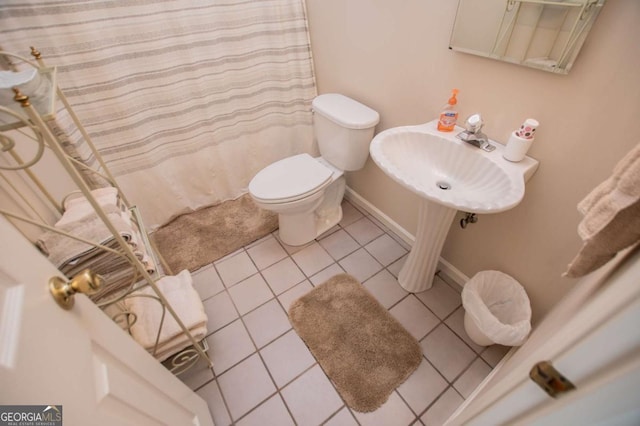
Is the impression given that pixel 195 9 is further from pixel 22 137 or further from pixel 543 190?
pixel 543 190

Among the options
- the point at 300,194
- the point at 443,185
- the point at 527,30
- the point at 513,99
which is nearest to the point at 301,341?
the point at 300,194

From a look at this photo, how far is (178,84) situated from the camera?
1.61 meters

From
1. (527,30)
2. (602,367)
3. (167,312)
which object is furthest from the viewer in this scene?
(167,312)

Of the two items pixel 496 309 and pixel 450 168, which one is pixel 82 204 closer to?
pixel 450 168

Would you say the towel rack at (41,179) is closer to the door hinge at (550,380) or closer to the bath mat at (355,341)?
the bath mat at (355,341)

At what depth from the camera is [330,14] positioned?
1.62m

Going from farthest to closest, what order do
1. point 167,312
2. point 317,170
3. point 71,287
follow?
point 317,170
point 167,312
point 71,287

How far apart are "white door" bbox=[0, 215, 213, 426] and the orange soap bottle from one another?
4.30 ft

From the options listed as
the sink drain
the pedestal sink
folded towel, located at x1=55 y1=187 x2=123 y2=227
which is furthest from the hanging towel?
folded towel, located at x1=55 y1=187 x2=123 y2=227

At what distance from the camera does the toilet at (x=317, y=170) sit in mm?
1540

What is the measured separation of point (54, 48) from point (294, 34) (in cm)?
122

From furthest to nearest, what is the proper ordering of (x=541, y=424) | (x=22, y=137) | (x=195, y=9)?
(x=195, y=9), (x=22, y=137), (x=541, y=424)

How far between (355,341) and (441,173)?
2.90 ft

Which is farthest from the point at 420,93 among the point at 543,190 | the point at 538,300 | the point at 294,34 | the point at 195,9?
the point at 195,9
